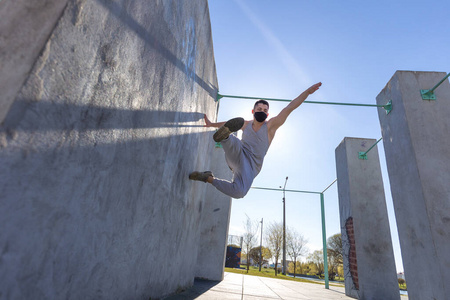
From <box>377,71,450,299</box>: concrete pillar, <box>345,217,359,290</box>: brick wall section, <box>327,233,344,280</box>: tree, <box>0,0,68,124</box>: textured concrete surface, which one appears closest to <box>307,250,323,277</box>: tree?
<box>327,233,344,280</box>: tree

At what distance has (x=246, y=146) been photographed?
11.0ft

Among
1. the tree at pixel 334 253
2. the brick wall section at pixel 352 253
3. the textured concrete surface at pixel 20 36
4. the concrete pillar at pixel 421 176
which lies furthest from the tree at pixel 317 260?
the textured concrete surface at pixel 20 36

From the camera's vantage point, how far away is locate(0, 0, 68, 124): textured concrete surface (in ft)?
2.63

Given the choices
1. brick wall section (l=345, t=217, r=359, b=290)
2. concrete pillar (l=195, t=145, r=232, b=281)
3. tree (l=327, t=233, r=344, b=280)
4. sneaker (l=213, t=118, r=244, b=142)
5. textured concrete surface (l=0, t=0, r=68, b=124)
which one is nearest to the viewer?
textured concrete surface (l=0, t=0, r=68, b=124)

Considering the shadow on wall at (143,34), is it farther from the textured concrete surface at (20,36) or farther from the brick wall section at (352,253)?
the brick wall section at (352,253)

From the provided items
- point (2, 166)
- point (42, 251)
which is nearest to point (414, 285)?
point (42, 251)

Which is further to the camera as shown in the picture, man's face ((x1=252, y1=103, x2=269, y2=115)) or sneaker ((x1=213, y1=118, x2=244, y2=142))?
man's face ((x1=252, y1=103, x2=269, y2=115))

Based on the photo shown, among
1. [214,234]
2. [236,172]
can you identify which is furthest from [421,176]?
[214,234]

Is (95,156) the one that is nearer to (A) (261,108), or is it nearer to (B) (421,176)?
(A) (261,108)

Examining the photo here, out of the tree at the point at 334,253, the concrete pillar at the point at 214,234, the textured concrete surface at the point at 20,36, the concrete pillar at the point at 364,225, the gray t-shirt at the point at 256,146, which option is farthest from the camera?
the tree at the point at 334,253

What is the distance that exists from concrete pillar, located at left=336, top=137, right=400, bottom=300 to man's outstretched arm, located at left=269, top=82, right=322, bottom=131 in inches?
159

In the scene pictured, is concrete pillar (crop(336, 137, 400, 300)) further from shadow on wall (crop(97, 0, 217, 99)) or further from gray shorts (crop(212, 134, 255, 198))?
shadow on wall (crop(97, 0, 217, 99))

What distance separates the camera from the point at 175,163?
240 centimetres

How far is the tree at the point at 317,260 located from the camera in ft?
148
